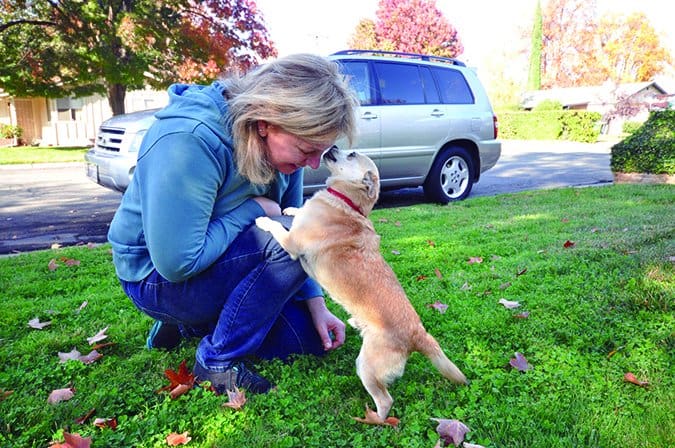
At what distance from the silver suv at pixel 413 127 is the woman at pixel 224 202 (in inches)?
163

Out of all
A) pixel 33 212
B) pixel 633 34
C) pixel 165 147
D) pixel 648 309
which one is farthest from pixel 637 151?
pixel 633 34

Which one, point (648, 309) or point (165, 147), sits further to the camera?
point (648, 309)

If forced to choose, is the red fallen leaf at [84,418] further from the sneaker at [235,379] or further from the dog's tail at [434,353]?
the dog's tail at [434,353]

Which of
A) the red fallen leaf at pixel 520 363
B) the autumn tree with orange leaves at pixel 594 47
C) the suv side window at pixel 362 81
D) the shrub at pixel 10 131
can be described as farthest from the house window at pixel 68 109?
the autumn tree with orange leaves at pixel 594 47

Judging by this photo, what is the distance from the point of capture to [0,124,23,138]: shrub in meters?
24.1

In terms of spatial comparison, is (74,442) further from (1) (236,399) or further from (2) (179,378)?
(1) (236,399)

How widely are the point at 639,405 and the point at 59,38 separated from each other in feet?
62.0

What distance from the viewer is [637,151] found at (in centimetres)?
895

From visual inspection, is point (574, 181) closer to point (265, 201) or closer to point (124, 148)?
point (124, 148)

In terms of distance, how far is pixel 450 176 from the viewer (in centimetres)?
779

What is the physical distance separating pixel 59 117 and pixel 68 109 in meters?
0.72

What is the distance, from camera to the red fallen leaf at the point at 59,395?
7.27ft

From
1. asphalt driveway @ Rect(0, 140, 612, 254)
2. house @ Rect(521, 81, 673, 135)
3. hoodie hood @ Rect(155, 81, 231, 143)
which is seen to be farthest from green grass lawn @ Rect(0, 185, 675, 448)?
house @ Rect(521, 81, 673, 135)

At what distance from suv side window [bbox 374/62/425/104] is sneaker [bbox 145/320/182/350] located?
5.19 m
